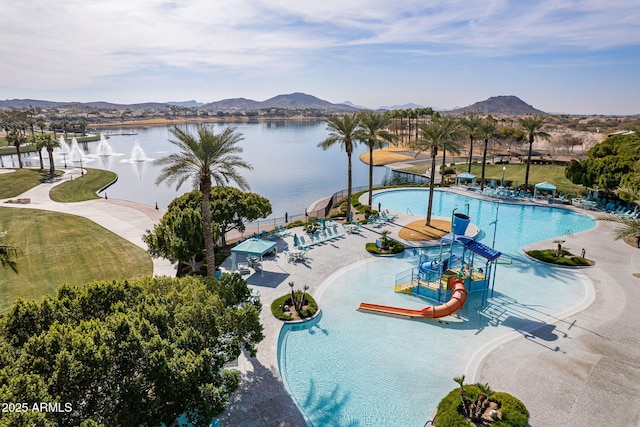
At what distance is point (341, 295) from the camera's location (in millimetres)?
21719

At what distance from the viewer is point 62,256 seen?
29125 millimetres

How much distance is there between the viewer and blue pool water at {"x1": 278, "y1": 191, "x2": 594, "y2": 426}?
13680 millimetres

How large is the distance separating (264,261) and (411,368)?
543 inches

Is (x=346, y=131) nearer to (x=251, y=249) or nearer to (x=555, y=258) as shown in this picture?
(x=251, y=249)

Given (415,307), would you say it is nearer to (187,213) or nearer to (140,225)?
(187,213)

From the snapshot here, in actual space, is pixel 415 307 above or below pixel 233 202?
below

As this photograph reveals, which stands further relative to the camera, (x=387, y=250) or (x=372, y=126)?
(x=372, y=126)

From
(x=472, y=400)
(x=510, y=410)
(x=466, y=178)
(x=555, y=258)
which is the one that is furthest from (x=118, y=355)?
(x=466, y=178)

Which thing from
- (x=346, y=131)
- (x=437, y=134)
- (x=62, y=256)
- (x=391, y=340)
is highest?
(x=346, y=131)

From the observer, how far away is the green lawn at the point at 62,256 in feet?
81.1

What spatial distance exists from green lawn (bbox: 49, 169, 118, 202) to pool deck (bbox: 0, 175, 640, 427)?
34.5 meters

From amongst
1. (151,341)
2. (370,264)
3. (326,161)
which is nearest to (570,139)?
(326,161)

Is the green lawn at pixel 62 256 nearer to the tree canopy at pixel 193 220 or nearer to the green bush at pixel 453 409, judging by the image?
the tree canopy at pixel 193 220

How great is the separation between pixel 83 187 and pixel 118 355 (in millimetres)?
56487
